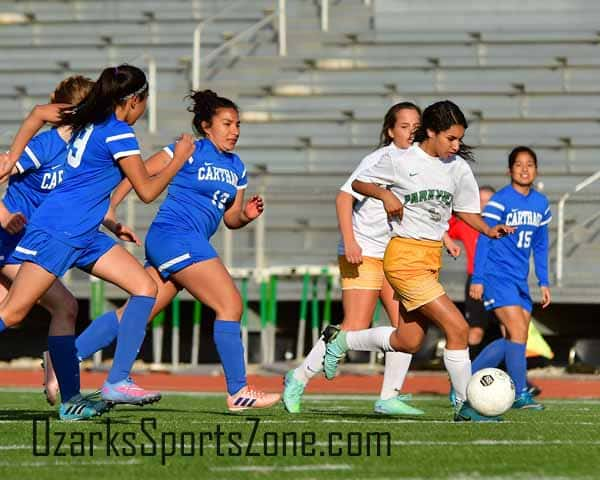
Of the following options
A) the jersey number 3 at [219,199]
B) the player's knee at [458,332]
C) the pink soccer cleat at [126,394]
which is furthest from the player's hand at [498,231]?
the pink soccer cleat at [126,394]

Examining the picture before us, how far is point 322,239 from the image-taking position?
17359mm

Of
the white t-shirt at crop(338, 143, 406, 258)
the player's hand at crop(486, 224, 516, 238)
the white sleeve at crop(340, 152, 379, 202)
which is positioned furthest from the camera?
the white t-shirt at crop(338, 143, 406, 258)

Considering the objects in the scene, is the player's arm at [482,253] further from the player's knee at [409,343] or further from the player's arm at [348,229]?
the player's knee at [409,343]

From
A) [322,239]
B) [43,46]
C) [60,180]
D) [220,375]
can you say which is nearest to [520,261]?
[60,180]

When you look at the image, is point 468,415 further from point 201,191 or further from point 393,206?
point 201,191

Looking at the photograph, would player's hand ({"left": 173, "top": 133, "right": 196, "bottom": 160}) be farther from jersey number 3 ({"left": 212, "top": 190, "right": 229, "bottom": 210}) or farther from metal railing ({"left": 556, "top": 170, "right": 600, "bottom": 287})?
metal railing ({"left": 556, "top": 170, "right": 600, "bottom": 287})

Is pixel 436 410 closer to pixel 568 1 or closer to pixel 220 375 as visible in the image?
pixel 220 375

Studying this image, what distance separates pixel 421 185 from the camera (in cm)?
801

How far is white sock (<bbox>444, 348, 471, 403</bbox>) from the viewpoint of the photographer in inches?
316

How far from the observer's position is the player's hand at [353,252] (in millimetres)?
8914

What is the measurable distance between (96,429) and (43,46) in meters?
15.8

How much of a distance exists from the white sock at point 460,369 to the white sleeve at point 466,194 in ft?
2.56

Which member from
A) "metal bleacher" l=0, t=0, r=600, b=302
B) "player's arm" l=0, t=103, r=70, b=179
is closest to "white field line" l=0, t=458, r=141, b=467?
"player's arm" l=0, t=103, r=70, b=179

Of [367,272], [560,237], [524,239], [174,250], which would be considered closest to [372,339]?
[367,272]
